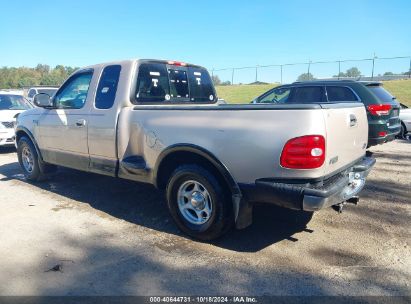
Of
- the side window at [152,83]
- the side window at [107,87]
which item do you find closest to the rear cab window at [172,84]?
the side window at [152,83]

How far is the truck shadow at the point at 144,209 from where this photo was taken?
4.09 m

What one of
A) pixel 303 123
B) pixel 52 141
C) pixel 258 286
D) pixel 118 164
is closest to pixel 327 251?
pixel 258 286

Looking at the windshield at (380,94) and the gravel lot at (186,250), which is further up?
the windshield at (380,94)

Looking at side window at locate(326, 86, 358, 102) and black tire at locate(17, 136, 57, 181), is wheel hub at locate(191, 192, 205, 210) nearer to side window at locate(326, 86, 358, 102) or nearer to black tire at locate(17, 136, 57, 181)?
black tire at locate(17, 136, 57, 181)

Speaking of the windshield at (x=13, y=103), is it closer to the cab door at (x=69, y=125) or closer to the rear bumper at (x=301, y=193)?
the cab door at (x=69, y=125)

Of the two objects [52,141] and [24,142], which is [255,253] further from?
[24,142]

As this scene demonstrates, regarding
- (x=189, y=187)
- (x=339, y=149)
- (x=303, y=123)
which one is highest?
(x=303, y=123)

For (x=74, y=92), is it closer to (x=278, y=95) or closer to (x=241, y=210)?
(x=241, y=210)

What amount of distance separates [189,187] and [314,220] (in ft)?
5.63

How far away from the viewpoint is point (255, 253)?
3.71 meters

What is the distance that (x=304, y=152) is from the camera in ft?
10.2

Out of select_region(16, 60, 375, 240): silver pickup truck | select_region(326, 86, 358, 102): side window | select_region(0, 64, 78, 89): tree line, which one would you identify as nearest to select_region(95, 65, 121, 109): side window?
select_region(16, 60, 375, 240): silver pickup truck

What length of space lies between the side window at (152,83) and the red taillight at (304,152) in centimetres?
227

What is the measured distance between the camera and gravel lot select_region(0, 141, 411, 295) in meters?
3.09
